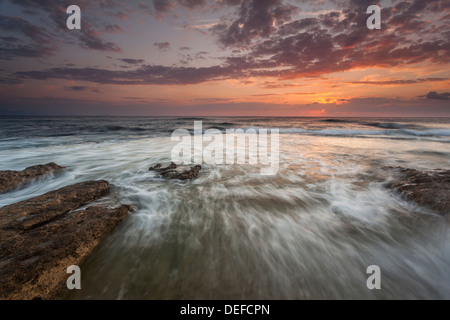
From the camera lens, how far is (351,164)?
7.12 meters

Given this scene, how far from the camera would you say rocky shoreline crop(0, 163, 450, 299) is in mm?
1875

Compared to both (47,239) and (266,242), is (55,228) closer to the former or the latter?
(47,239)

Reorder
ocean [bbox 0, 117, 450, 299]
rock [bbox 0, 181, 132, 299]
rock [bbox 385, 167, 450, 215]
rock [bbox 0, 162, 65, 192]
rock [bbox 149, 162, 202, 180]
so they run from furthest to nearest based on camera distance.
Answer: rock [bbox 149, 162, 202, 180]
rock [bbox 0, 162, 65, 192]
rock [bbox 385, 167, 450, 215]
ocean [bbox 0, 117, 450, 299]
rock [bbox 0, 181, 132, 299]

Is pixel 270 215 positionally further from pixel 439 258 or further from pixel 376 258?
pixel 439 258

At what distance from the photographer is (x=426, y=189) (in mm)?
3887

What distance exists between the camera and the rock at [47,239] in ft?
6.06

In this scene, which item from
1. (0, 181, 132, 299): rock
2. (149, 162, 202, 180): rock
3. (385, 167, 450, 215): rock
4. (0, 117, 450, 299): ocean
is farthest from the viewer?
(149, 162, 202, 180): rock

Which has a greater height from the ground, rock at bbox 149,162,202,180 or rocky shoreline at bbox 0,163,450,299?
rock at bbox 149,162,202,180

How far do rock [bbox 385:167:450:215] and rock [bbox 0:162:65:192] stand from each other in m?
8.98

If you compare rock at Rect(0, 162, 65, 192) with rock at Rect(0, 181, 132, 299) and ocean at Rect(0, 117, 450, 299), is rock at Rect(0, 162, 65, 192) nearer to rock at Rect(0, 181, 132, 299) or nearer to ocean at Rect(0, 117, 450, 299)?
ocean at Rect(0, 117, 450, 299)

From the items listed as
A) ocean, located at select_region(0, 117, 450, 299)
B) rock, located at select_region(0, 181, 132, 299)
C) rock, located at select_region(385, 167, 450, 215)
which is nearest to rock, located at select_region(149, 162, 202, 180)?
ocean, located at select_region(0, 117, 450, 299)

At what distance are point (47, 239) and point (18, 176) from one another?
400cm
